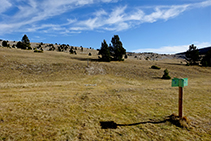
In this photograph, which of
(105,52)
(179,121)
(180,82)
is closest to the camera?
(179,121)

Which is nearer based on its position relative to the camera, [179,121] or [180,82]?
[179,121]

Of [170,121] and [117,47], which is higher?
[117,47]

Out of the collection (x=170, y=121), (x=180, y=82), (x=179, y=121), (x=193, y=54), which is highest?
(x=193, y=54)

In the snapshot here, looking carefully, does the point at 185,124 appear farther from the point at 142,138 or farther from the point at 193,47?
the point at 193,47

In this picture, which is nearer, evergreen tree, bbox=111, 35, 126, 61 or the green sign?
the green sign

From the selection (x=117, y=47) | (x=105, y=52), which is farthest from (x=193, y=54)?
(x=105, y=52)

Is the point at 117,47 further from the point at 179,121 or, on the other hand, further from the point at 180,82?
the point at 179,121

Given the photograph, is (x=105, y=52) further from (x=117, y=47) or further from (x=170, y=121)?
(x=170, y=121)

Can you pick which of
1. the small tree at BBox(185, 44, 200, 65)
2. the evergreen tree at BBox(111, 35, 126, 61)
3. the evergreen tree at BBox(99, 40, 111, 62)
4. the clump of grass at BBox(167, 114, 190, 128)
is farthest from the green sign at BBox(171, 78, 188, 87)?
the small tree at BBox(185, 44, 200, 65)

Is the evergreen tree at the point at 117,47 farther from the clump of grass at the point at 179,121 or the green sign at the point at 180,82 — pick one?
the clump of grass at the point at 179,121

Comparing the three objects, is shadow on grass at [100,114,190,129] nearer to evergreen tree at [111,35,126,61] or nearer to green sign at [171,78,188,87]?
green sign at [171,78,188,87]

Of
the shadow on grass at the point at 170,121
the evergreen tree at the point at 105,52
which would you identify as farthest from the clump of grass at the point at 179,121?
the evergreen tree at the point at 105,52

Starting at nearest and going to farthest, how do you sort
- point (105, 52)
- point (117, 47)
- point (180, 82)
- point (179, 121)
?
point (179, 121), point (180, 82), point (105, 52), point (117, 47)

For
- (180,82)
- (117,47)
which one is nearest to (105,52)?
(117,47)
